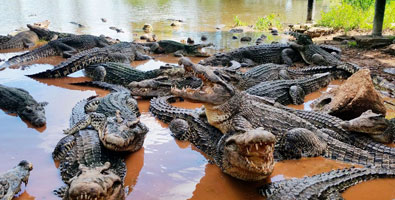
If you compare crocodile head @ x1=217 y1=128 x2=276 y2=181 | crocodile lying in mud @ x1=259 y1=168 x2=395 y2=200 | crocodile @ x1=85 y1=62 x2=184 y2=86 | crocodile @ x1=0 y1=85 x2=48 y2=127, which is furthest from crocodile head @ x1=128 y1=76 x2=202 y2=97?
crocodile lying in mud @ x1=259 y1=168 x2=395 y2=200

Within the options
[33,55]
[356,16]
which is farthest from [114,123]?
[356,16]

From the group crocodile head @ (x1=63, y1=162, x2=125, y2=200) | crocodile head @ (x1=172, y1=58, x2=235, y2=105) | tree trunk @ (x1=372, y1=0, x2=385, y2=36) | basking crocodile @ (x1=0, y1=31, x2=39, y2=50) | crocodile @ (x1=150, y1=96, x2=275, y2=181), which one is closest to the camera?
crocodile head @ (x1=63, y1=162, x2=125, y2=200)

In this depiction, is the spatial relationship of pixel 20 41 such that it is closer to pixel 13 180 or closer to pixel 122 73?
pixel 122 73

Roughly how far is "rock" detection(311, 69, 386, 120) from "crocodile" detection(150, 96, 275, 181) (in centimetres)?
196

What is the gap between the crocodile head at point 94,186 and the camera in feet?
8.34

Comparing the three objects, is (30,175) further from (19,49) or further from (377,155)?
(19,49)

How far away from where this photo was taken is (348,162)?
3855mm

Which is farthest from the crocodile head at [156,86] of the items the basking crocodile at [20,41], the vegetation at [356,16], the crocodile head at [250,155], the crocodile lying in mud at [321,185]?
the vegetation at [356,16]

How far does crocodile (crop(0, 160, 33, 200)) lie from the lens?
3100 mm

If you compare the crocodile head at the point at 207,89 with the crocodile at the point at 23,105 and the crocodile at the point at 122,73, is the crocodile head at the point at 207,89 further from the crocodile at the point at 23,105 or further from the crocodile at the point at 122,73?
the crocodile at the point at 122,73

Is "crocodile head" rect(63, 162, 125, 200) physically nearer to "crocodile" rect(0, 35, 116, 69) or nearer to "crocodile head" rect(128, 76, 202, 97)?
"crocodile head" rect(128, 76, 202, 97)

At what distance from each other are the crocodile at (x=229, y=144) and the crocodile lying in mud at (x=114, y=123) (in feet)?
2.05

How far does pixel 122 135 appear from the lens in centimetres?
380

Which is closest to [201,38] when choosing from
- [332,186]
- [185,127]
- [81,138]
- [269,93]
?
[269,93]
